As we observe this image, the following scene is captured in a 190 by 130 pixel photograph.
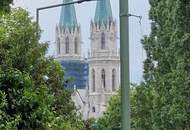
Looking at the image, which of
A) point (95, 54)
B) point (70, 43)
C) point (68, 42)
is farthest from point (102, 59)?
point (68, 42)

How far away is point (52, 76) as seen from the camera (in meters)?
19.7

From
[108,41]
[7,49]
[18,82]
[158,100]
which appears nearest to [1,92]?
[18,82]

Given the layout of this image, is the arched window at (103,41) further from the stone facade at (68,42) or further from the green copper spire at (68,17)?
the stone facade at (68,42)

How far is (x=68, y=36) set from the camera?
517 ft

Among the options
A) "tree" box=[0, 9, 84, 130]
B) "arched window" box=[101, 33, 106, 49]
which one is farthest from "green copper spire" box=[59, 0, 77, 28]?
"tree" box=[0, 9, 84, 130]

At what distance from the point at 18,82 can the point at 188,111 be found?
1571 cm

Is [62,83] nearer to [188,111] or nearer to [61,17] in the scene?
[188,111]

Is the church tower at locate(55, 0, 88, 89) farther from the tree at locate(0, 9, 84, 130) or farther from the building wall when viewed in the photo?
the tree at locate(0, 9, 84, 130)

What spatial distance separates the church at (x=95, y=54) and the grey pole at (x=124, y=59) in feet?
431

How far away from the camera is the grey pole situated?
22.1ft

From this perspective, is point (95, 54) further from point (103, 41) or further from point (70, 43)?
point (70, 43)

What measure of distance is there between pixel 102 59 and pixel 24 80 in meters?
136

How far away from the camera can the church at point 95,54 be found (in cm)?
14600

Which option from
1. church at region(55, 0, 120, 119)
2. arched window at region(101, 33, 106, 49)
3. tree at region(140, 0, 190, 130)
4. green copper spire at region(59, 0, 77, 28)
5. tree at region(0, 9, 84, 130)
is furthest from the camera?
green copper spire at region(59, 0, 77, 28)
